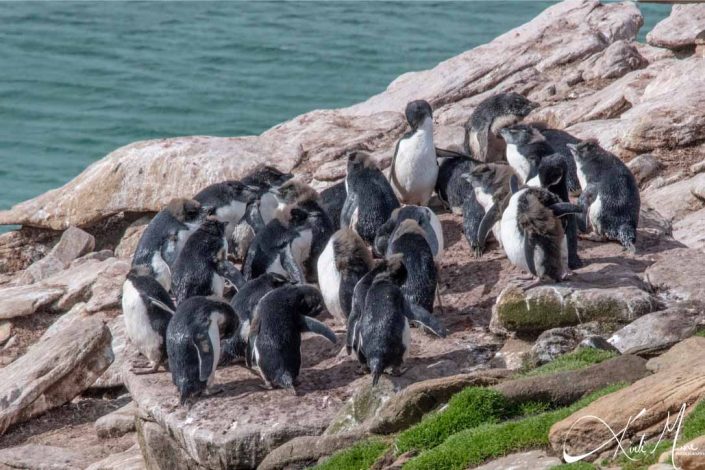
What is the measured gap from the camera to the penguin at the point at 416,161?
43.4ft

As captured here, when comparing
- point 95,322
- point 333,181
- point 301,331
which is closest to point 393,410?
point 301,331

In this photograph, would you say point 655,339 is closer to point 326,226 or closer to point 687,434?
point 687,434

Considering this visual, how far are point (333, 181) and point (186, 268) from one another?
452cm

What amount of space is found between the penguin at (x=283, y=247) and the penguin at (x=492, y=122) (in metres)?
3.07

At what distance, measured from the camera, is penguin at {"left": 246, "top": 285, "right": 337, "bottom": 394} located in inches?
381

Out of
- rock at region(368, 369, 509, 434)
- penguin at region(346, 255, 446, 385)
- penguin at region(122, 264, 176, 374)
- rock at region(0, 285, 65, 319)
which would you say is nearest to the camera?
rock at region(368, 369, 509, 434)

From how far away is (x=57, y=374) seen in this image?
476 inches

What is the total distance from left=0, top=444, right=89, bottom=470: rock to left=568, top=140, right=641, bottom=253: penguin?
4.94 m

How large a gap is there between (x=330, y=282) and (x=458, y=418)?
2.75 meters

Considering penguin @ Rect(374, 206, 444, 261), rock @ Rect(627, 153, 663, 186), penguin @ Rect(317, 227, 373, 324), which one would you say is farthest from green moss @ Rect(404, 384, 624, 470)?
rock @ Rect(627, 153, 663, 186)

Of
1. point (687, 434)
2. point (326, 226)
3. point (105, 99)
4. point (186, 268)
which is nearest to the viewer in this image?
point (687, 434)

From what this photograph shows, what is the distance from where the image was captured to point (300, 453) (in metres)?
8.83

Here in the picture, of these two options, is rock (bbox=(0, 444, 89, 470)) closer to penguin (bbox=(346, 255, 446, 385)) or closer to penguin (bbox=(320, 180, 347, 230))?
penguin (bbox=(346, 255, 446, 385))

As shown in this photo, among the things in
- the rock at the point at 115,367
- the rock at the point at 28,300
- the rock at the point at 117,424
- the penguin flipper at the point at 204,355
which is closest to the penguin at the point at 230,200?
the rock at the point at 115,367
